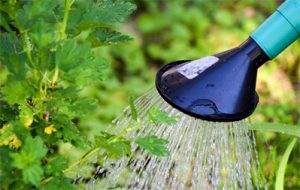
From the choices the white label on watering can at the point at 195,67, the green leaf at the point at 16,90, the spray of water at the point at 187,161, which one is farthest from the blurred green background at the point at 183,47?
the green leaf at the point at 16,90

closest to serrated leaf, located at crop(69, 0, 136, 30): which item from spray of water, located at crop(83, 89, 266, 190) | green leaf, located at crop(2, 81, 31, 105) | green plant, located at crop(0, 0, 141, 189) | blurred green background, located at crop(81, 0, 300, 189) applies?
green plant, located at crop(0, 0, 141, 189)

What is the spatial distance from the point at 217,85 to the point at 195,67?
6 centimetres

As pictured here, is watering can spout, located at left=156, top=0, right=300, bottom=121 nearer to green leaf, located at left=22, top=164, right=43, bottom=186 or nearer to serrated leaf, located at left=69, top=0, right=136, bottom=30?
serrated leaf, located at left=69, top=0, right=136, bottom=30

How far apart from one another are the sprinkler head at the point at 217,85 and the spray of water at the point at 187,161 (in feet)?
0.30

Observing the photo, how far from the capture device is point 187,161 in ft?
3.68

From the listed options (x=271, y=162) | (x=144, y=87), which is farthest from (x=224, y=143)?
(x=144, y=87)

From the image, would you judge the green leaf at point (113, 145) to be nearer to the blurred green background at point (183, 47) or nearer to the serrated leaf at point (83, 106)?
the serrated leaf at point (83, 106)

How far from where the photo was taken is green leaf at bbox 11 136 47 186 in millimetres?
709

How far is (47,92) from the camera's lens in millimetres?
787

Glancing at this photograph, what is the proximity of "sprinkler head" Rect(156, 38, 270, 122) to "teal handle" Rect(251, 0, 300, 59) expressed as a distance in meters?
0.01

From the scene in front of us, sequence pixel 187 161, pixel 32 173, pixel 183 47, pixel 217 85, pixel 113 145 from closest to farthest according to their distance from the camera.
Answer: pixel 32 173
pixel 113 145
pixel 217 85
pixel 187 161
pixel 183 47

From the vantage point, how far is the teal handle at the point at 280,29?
38.4 inches

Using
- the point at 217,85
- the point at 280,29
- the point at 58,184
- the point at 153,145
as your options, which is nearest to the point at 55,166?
the point at 58,184

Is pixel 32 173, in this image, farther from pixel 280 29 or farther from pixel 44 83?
pixel 280 29
